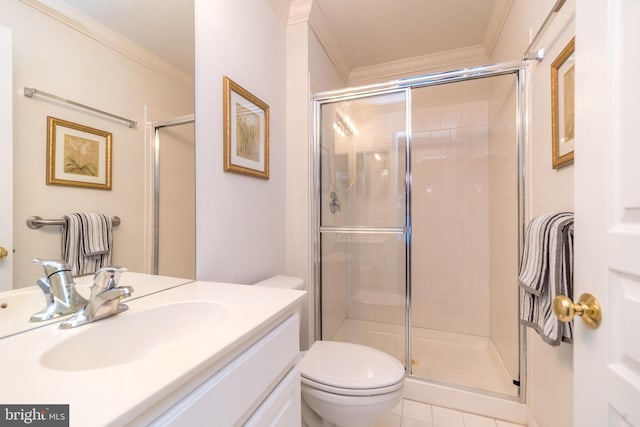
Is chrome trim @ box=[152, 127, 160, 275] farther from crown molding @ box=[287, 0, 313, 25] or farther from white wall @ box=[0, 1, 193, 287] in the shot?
crown molding @ box=[287, 0, 313, 25]

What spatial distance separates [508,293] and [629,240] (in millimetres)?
1505

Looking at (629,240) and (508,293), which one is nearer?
(629,240)

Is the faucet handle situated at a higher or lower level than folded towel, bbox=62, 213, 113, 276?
lower

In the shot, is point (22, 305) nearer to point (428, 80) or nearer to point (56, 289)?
point (56, 289)

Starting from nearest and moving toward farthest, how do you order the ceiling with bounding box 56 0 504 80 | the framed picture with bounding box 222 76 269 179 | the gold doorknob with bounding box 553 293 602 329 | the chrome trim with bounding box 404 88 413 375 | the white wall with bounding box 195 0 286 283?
the gold doorknob with bounding box 553 293 602 329
the ceiling with bounding box 56 0 504 80
the white wall with bounding box 195 0 286 283
the framed picture with bounding box 222 76 269 179
the chrome trim with bounding box 404 88 413 375

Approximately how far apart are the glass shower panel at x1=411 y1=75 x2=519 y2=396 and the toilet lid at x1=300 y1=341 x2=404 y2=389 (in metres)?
0.78

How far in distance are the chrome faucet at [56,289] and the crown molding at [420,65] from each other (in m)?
2.62

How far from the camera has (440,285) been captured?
7.90ft

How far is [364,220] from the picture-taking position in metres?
2.12

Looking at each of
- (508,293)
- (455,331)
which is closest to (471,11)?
(508,293)

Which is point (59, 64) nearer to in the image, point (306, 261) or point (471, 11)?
point (306, 261)

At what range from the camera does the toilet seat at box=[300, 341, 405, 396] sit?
3.62 ft

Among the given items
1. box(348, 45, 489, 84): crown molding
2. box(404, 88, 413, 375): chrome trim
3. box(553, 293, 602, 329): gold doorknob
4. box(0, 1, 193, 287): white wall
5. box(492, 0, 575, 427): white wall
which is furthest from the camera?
box(348, 45, 489, 84): crown molding

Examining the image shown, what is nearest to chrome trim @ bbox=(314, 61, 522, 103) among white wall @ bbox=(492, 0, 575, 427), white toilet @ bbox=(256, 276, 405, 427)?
white wall @ bbox=(492, 0, 575, 427)
